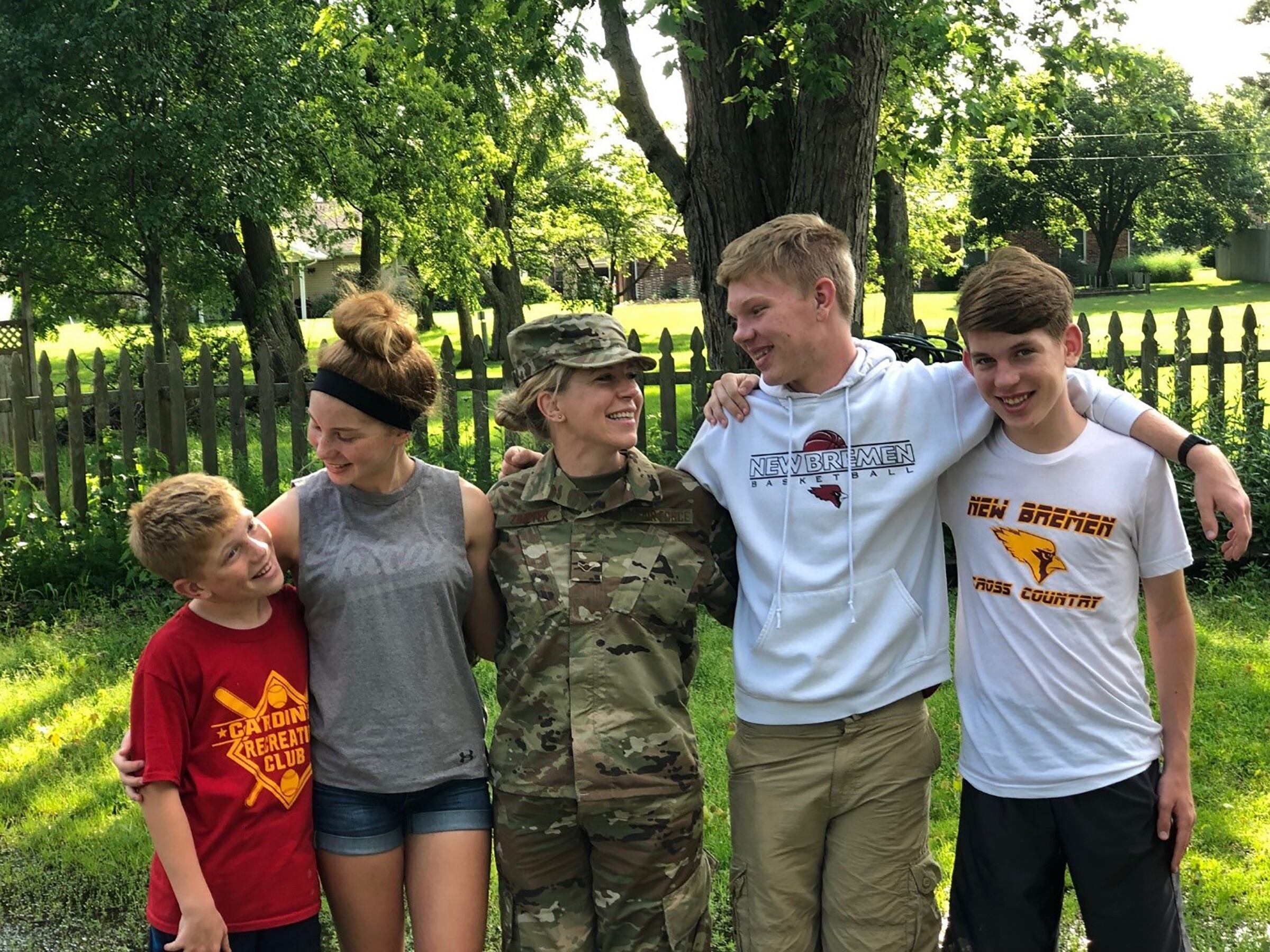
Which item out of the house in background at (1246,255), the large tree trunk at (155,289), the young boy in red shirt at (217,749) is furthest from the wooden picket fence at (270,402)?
the house in background at (1246,255)

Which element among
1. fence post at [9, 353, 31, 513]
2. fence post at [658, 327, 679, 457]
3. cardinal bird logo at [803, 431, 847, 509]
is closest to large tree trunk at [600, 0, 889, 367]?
fence post at [658, 327, 679, 457]

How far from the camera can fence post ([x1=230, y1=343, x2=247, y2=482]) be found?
8.92m

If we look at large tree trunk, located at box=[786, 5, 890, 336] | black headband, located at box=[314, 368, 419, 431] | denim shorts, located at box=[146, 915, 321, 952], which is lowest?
denim shorts, located at box=[146, 915, 321, 952]

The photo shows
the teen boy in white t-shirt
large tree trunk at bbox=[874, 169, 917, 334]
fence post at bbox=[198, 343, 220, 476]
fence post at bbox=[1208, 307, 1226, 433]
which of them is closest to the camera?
the teen boy in white t-shirt

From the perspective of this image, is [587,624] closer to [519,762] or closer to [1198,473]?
[519,762]

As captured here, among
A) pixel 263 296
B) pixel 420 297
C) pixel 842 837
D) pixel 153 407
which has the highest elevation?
pixel 263 296

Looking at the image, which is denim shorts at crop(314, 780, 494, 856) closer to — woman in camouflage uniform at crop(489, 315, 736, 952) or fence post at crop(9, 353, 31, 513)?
woman in camouflage uniform at crop(489, 315, 736, 952)

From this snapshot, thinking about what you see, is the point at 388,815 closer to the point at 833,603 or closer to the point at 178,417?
the point at 833,603

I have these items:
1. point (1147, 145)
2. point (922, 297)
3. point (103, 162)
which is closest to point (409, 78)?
point (103, 162)

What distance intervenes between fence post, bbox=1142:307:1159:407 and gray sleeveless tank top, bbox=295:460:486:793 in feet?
23.5

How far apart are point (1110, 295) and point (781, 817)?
50.2 meters

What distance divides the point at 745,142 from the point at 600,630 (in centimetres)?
456

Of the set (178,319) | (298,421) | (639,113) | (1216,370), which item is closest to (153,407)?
(298,421)

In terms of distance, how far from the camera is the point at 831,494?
2.79 meters
